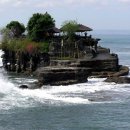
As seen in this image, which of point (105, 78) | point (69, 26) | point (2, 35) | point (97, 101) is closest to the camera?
point (97, 101)

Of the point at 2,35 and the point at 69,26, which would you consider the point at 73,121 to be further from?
the point at 2,35

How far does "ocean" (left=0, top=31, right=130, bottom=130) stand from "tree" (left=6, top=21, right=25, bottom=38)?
4237 centimetres

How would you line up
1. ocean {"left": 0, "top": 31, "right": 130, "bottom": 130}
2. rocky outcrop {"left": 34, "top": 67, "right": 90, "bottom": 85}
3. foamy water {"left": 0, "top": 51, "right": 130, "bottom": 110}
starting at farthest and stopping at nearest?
rocky outcrop {"left": 34, "top": 67, "right": 90, "bottom": 85}
foamy water {"left": 0, "top": 51, "right": 130, "bottom": 110}
ocean {"left": 0, "top": 31, "right": 130, "bottom": 130}

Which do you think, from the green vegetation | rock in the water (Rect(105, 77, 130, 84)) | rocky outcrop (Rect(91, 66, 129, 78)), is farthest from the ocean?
the green vegetation

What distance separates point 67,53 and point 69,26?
513 inches

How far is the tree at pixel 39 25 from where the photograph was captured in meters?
113

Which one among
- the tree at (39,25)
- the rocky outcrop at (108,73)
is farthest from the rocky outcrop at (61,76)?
the tree at (39,25)

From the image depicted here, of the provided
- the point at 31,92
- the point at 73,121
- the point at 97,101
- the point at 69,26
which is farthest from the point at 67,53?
the point at 73,121

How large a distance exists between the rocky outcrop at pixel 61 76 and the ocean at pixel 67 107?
1712 millimetres

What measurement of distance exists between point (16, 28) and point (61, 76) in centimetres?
4508

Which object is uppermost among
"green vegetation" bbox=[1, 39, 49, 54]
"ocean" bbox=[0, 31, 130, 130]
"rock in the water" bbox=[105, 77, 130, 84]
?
"green vegetation" bbox=[1, 39, 49, 54]

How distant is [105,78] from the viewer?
291 ft

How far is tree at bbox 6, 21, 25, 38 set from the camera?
124 m

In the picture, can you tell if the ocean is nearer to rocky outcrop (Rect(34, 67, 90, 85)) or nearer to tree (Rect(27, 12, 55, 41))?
rocky outcrop (Rect(34, 67, 90, 85))
